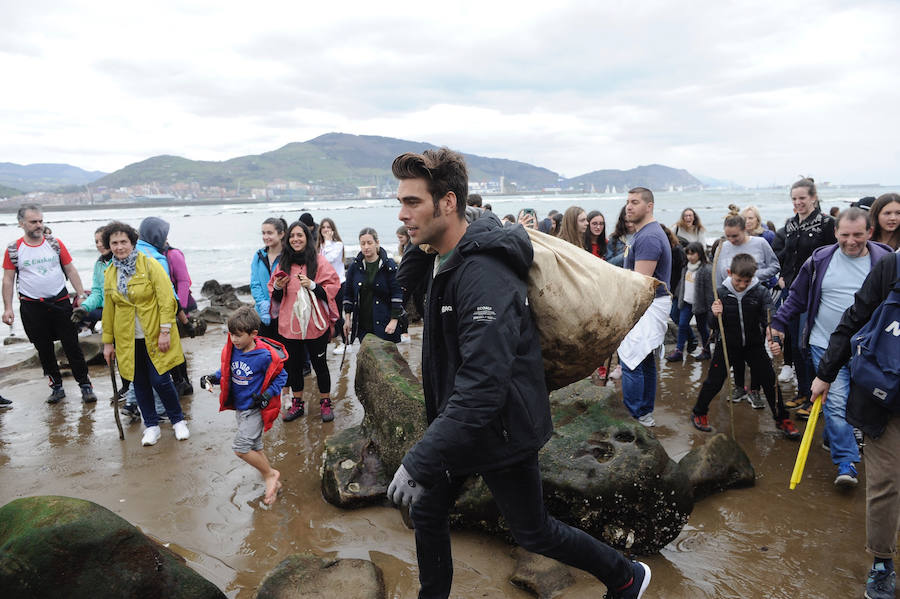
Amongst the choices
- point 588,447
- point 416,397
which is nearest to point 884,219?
point 588,447

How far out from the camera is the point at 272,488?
4305 millimetres

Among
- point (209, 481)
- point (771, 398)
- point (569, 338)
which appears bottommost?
point (209, 481)

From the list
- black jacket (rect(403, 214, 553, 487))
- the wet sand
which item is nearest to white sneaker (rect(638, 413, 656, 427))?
the wet sand

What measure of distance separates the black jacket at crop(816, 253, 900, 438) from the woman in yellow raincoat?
5674 mm

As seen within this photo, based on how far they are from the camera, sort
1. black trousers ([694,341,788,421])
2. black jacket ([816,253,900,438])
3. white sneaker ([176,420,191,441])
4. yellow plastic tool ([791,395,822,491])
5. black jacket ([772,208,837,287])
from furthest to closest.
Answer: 1. black jacket ([772,208,837,287])
2. white sneaker ([176,420,191,441])
3. black trousers ([694,341,788,421])
4. yellow plastic tool ([791,395,822,491])
5. black jacket ([816,253,900,438])

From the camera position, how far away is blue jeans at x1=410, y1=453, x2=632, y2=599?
2.40 metres

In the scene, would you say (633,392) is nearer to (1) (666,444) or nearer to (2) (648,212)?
(1) (666,444)

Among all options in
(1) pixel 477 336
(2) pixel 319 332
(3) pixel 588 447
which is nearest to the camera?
(1) pixel 477 336

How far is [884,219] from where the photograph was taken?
4266mm

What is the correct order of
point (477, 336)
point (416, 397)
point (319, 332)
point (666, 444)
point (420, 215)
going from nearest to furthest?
point (477, 336)
point (420, 215)
point (416, 397)
point (666, 444)
point (319, 332)

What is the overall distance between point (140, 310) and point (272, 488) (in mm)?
2512

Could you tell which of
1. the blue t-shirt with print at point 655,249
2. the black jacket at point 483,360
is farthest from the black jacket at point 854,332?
the black jacket at point 483,360

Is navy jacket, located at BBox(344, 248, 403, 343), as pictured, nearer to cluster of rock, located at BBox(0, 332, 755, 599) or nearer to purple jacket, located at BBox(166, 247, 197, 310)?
cluster of rock, located at BBox(0, 332, 755, 599)

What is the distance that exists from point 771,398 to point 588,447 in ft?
9.12
